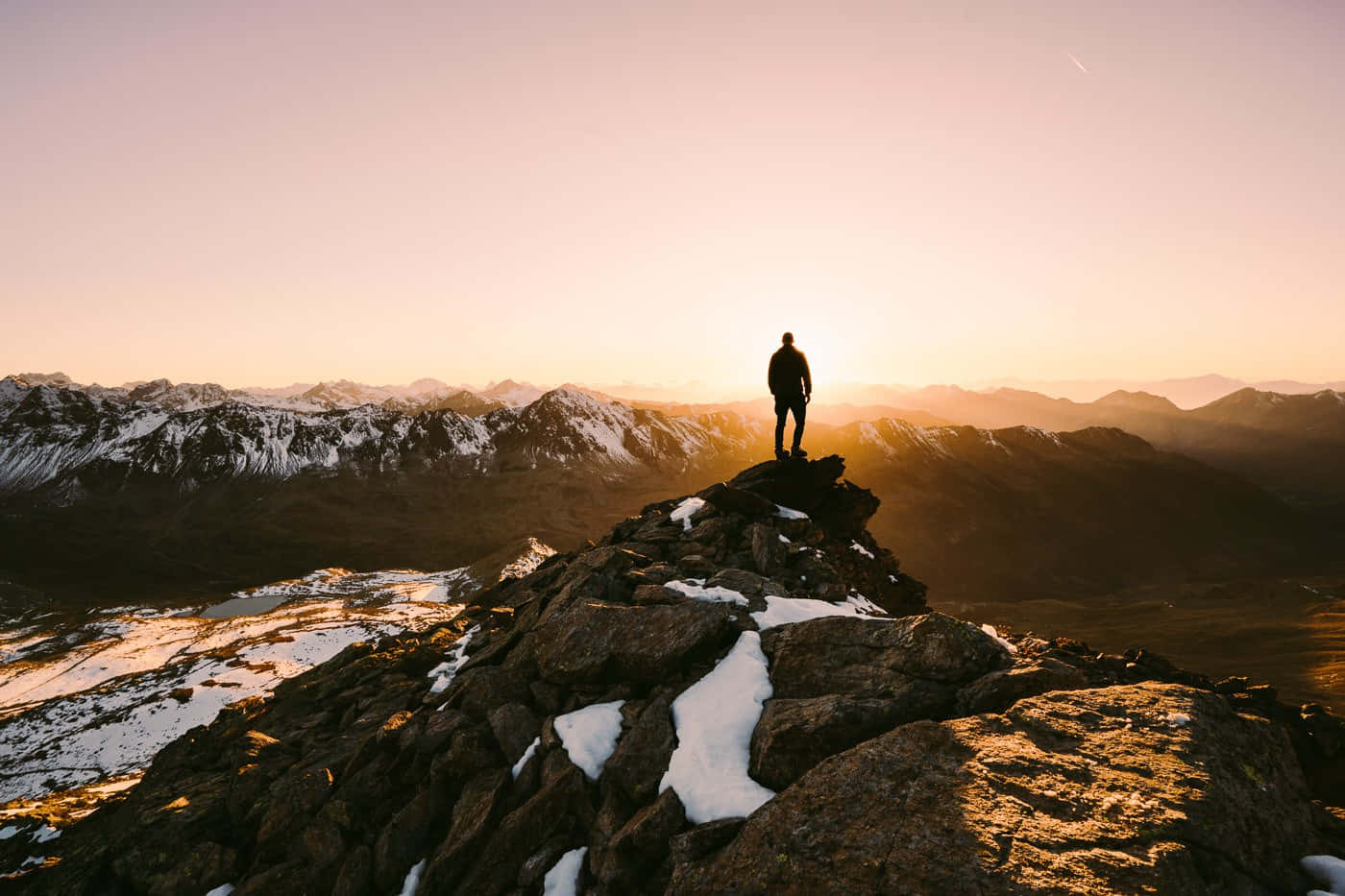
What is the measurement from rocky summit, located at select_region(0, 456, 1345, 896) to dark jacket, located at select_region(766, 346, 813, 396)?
609 cm

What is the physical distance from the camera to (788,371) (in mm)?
22312

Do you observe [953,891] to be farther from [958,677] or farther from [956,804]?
[958,677]

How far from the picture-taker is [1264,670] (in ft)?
295

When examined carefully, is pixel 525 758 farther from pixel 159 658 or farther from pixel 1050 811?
pixel 159 658

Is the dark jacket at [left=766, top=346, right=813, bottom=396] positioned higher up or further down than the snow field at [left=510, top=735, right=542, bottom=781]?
higher up

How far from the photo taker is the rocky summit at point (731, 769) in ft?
22.8

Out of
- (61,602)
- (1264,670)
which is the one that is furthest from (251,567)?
(1264,670)

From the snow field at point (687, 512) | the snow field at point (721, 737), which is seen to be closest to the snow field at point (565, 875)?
the snow field at point (721, 737)

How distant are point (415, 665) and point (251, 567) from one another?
728 feet

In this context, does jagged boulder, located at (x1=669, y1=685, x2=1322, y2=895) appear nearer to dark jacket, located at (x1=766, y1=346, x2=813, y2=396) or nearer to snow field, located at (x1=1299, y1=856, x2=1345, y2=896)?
snow field, located at (x1=1299, y1=856, x2=1345, y2=896)

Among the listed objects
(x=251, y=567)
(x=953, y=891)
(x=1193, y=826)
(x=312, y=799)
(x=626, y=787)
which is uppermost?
(x=1193, y=826)

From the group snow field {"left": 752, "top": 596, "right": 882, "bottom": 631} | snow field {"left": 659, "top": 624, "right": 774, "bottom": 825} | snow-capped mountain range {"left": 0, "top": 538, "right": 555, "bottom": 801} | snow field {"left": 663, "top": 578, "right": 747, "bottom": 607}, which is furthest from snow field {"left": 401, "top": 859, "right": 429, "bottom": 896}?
snow-capped mountain range {"left": 0, "top": 538, "right": 555, "bottom": 801}

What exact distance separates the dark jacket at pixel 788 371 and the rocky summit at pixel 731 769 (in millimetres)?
6093

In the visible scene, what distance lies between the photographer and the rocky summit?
6961 millimetres
